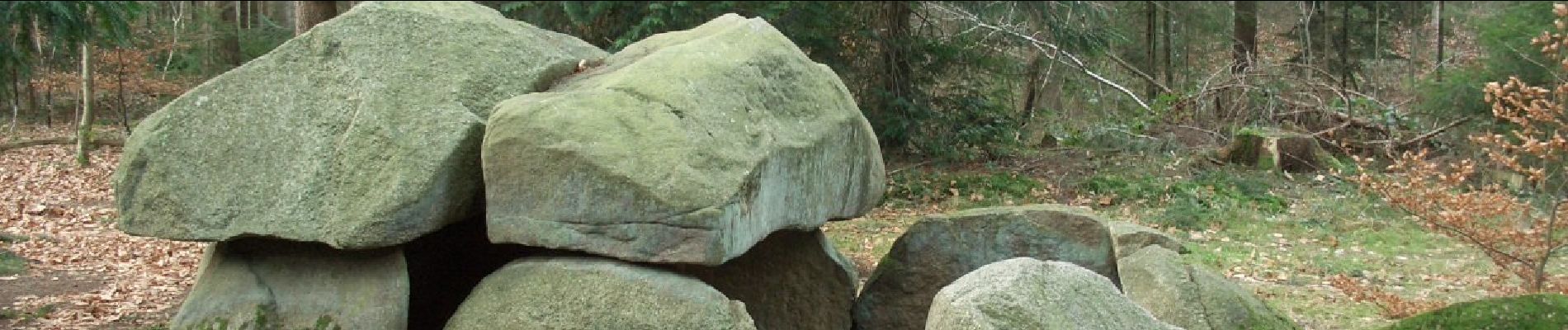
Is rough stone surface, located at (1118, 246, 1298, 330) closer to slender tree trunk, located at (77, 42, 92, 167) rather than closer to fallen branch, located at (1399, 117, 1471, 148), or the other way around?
fallen branch, located at (1399, 117, 1471, 148)

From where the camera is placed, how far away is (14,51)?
24.7 ft

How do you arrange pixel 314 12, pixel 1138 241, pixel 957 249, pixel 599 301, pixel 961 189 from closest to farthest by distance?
pixel 599 301 → pixel 1138 241 → pixel 957 249 → pixel 314 12 → pixel 961 189

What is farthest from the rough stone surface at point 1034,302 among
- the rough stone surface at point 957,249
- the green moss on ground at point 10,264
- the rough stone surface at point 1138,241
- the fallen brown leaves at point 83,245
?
the green moss on ground at point 10,264

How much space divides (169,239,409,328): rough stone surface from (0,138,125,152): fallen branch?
39.2 feet

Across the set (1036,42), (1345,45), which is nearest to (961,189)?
(1036,42)

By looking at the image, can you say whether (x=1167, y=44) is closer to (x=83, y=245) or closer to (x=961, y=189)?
(x=961, y=189)

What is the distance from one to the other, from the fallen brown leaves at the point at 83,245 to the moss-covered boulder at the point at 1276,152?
11.5 meters

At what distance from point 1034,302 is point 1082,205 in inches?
388

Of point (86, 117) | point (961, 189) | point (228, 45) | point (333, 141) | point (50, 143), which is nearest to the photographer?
point (333, 141)

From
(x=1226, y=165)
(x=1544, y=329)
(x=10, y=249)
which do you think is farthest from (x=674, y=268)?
(x=1226, y=165)

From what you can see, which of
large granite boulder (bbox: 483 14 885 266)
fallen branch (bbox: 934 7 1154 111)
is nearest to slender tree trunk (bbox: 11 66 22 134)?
fallen branch (bbox: 934 7 1154 111)

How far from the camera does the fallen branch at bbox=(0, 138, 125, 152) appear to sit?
1702cm

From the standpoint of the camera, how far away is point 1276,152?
16219 mm

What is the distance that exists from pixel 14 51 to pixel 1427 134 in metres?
15.1
